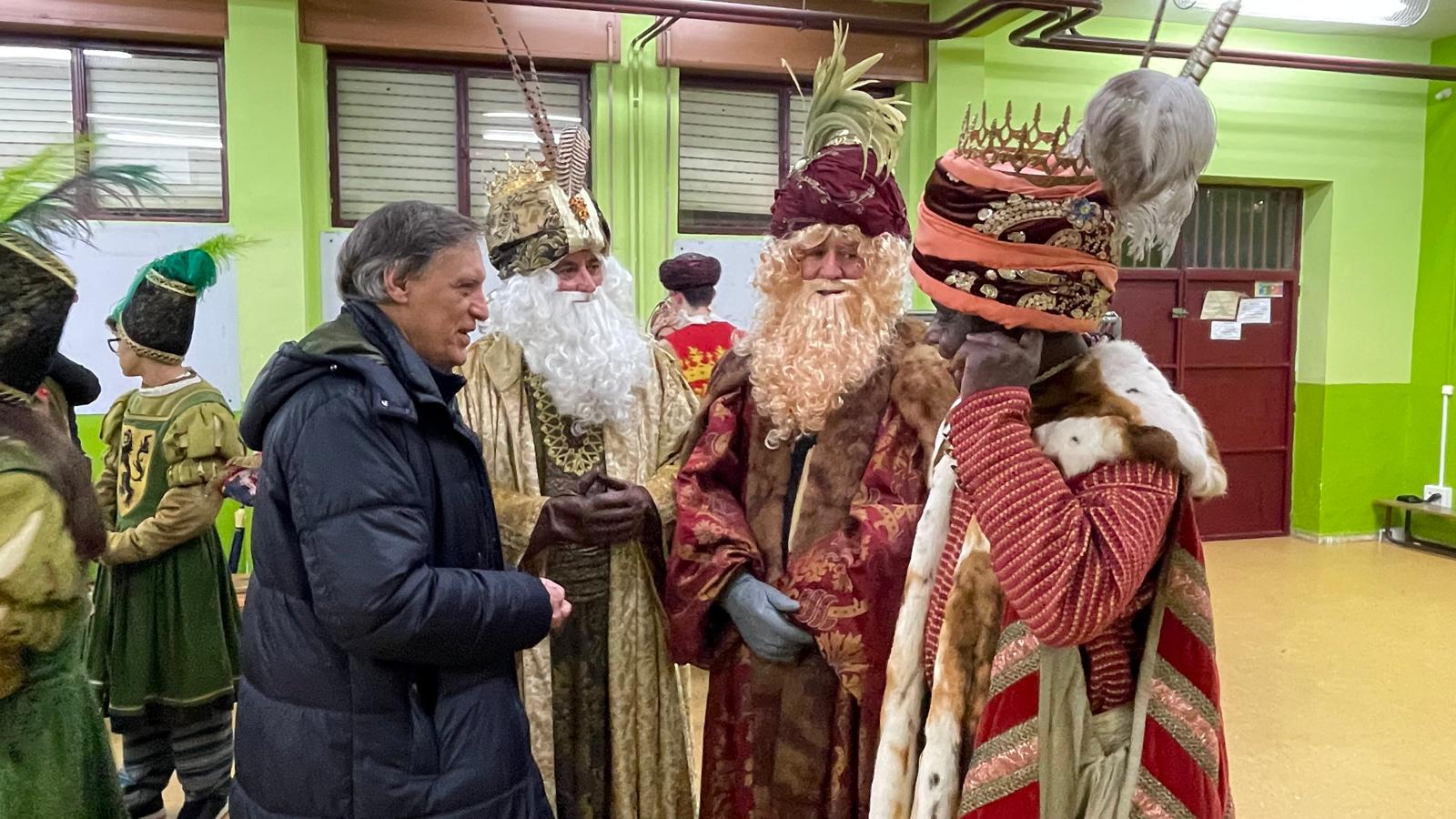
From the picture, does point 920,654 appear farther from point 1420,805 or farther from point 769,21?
point 769,21

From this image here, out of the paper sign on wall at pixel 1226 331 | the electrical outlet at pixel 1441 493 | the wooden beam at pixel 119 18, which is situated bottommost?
the electrical outlet at pixel 1441 493

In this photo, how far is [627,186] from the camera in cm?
566

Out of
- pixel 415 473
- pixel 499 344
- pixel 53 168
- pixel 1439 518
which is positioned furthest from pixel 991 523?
pixel 1439 518

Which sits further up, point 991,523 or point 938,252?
point 938,252

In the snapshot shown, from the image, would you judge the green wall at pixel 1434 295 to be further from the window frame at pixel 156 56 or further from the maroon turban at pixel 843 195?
the window frame at pixel 156 56

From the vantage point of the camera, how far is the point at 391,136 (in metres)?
5.50

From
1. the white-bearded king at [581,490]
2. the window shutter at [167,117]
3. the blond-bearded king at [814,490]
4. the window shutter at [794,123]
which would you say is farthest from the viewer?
the window shutter at [794,123]

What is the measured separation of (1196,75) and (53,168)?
185 centimetres

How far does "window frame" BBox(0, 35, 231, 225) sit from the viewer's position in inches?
197

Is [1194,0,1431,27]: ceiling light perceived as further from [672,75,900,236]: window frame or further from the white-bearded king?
the white-bearded king

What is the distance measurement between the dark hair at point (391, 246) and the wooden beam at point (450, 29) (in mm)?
3775

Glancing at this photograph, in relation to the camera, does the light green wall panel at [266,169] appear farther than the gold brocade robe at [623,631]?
Yes

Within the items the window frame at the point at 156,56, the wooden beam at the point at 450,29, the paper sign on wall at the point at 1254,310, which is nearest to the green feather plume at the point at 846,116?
the wooden beam at the point at 450,29

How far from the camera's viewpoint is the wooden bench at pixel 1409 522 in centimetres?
658
